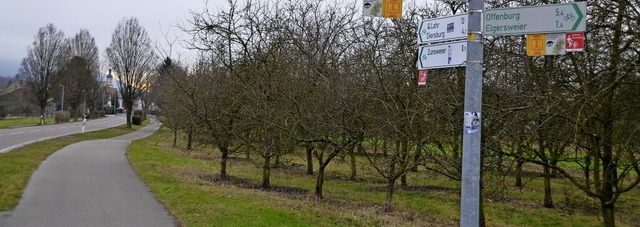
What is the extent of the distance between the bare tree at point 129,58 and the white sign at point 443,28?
129ft

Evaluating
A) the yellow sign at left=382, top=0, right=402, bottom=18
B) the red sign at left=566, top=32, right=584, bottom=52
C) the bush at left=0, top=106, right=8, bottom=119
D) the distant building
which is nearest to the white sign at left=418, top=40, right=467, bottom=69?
the yellow sign at left=382, top=0, right=402, bottom=18

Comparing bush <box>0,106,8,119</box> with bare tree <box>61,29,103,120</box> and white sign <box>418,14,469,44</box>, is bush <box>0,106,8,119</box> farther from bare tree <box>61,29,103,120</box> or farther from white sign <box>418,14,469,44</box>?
white sign <box>418,14,469,44</box>

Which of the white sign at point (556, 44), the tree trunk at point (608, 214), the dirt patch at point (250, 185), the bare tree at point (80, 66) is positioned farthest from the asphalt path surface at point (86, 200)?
the bare tree at point (80, 66)

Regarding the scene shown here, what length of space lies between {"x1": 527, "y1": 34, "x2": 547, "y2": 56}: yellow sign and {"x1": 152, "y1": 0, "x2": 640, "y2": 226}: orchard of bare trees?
122 inches

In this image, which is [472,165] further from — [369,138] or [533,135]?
[369,138]

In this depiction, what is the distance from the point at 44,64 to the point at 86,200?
43.4 m

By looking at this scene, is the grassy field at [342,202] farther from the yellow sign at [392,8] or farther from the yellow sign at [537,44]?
the yellow sign at [537,44]

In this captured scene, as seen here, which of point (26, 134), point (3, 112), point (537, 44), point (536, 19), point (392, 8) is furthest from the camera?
point (3, 112)

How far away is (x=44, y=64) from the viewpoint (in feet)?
154

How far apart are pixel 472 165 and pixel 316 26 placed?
16.1 m

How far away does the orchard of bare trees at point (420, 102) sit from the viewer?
8.15m

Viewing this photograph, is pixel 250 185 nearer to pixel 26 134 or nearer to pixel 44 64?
pixel 26 134

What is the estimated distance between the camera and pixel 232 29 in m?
13.1

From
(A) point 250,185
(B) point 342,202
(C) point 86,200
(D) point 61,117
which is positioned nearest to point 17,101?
(D) point 61,117
